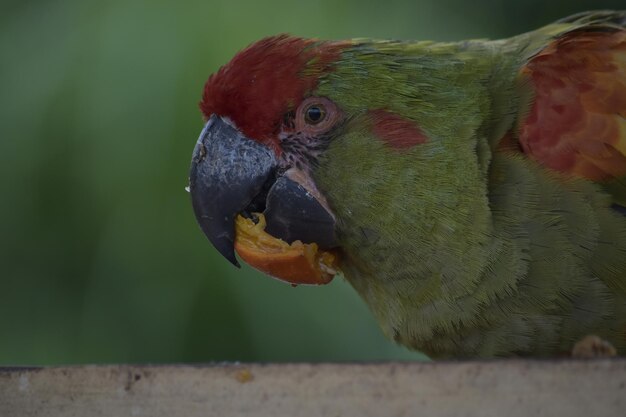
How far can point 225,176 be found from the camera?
1.49 m

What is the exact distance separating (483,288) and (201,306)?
112 centimetres

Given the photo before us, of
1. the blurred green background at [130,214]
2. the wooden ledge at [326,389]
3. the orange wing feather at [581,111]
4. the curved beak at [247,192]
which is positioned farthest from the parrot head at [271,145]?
the blurred green background at [130,214]

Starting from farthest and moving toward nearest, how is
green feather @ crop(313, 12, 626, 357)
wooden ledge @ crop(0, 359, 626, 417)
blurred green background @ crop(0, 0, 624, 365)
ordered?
blurred green background @ crop(0, 0, 624, 365) < green feather @ crop(313, 12, 626, 357) < wooden ledge @ crop(0, 359, 626, 417)

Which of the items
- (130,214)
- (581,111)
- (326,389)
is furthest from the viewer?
(130,214)

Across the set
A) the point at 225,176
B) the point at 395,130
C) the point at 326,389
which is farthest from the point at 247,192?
the point at 326,389

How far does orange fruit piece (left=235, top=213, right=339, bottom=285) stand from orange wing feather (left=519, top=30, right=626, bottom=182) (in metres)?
0.44

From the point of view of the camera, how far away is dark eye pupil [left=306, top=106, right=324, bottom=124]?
1.52m

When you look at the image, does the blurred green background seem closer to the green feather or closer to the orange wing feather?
the green feather

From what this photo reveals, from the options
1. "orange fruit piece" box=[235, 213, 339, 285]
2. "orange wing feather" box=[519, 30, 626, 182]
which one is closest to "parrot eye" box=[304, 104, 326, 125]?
"orange fruit piece" box=[235, 213, 339, 285]

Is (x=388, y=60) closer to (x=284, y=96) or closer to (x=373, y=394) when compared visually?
(x=284, y=96)

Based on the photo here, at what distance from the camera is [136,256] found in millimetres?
2439

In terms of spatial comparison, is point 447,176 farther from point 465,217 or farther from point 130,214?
point 130,214

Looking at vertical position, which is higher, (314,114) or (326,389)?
(314,114)

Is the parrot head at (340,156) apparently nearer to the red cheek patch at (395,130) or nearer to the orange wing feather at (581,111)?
the red cheek patch at (395,130)
